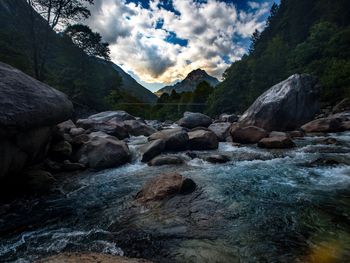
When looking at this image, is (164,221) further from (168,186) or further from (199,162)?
(199,162)

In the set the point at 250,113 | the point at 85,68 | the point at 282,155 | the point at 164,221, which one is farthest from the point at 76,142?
the point at 85,68

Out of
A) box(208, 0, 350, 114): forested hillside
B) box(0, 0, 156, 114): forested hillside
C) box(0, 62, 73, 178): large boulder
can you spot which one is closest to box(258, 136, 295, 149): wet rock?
box(0, 62, 73, 178): large boulder

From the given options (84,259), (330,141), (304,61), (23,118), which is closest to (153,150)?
(23,118)

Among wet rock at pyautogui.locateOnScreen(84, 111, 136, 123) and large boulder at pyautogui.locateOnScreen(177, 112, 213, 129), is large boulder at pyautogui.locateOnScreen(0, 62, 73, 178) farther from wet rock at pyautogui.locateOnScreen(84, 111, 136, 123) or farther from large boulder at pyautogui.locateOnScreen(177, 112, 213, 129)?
large boulder at pyautogui.locateOnScreen(177, 112, 213, 129)

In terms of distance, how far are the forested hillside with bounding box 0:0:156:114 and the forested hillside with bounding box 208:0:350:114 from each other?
2326 centimetres

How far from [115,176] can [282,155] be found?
6867mm

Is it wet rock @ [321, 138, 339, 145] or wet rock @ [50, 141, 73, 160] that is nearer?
wet rock @ [50, 141, 73, 160]

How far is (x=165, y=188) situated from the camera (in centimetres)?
612

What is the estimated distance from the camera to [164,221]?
492 centimetres

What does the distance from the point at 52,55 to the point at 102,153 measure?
35586mm

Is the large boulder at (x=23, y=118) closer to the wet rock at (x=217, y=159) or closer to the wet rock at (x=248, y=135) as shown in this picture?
the wet rock at (x=217, y=159)

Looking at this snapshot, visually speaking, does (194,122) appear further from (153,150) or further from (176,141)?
(153,150)

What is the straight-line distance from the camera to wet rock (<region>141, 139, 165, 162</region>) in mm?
10750

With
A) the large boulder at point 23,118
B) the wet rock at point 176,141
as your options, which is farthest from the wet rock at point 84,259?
the wet rock at point 176,141
